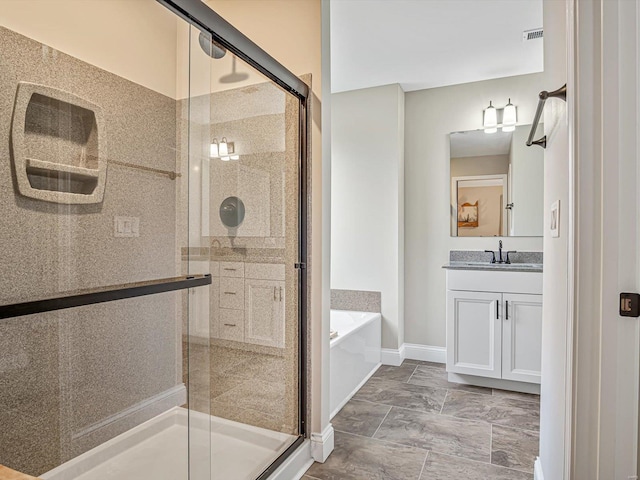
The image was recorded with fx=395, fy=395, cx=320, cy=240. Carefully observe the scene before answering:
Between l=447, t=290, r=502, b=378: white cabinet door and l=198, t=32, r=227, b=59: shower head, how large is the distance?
8.10 ft

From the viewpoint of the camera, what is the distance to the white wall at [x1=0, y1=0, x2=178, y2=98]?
124 cm

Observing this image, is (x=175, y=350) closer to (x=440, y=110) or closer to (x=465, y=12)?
(x=465, y=12)

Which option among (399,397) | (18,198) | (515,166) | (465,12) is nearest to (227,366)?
(18,198)

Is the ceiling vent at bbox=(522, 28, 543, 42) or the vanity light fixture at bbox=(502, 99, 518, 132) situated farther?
the vanity light fixture at bbox=(502, 99, 518, 132)

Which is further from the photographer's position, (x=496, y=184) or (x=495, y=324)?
(x=496, y=184)

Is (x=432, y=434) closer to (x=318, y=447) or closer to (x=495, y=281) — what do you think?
(x=318, y=447)

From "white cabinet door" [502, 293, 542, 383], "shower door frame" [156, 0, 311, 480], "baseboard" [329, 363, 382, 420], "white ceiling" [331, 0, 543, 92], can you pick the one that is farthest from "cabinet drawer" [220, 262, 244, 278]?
"white cabinet door" [502, 293, 542, 383]

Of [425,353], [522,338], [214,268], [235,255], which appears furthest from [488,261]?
[214,268]

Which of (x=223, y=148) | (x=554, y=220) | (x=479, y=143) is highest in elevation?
(x=479, y=143)

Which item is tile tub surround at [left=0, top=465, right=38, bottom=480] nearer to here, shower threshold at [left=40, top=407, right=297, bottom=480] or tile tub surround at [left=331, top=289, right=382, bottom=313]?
shower threshold at [left=40, top=407, right=297, bottom=480]

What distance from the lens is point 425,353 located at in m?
3.78

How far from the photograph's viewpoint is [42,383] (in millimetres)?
1221

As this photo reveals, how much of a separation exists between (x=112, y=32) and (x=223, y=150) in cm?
54

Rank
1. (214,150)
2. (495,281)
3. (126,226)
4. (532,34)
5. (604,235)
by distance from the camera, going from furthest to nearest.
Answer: (495,281) < (532,34) < (214,150) < (126,226) < (604,235)
